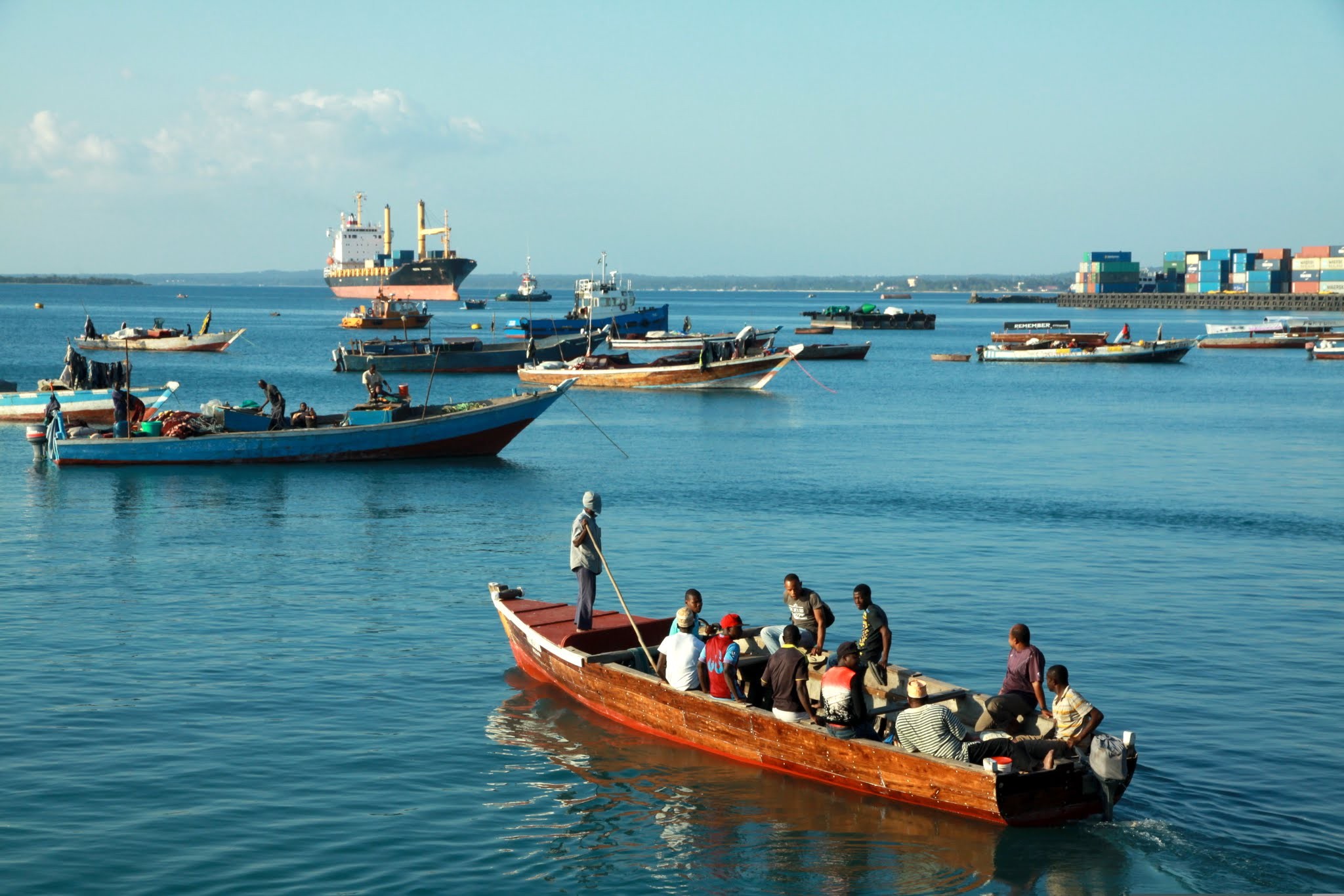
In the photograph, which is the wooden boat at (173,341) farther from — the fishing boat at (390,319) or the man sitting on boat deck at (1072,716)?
the man sitting on boat deck at (1072,716)

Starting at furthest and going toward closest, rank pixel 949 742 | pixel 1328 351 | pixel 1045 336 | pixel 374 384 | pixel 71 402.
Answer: pixel 1045 336, pixel 1328 351, pixel 71 402, pixel 374 384, pixel 949 742

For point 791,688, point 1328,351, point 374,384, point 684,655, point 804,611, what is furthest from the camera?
point 1328,351

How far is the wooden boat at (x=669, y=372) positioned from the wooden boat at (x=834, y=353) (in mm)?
28043

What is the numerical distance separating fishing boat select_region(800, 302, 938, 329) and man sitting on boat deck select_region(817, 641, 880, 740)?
423 feet

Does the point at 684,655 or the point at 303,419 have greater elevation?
the point at 303,419

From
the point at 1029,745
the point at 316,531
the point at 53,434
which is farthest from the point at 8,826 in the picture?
the point at 53,434

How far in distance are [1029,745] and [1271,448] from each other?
34.3 metres

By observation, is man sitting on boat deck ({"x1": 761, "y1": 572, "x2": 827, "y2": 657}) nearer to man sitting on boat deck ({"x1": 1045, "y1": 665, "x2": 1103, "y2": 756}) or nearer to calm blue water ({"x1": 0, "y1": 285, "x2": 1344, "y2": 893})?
calm blue water ({"x1": 0, "y1": 285, "x2": 1344, "y2": 893})

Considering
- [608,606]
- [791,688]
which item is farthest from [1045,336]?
[791,688]

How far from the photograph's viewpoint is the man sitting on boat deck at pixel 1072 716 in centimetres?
1134

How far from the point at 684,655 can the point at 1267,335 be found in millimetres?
116740

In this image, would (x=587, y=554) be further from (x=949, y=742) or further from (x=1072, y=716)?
(x=1072, y=716)

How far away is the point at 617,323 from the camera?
3403 inches

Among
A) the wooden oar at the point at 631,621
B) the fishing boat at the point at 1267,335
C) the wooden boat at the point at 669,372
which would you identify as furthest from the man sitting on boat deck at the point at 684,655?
the fishing boat at the point at 1267,335
